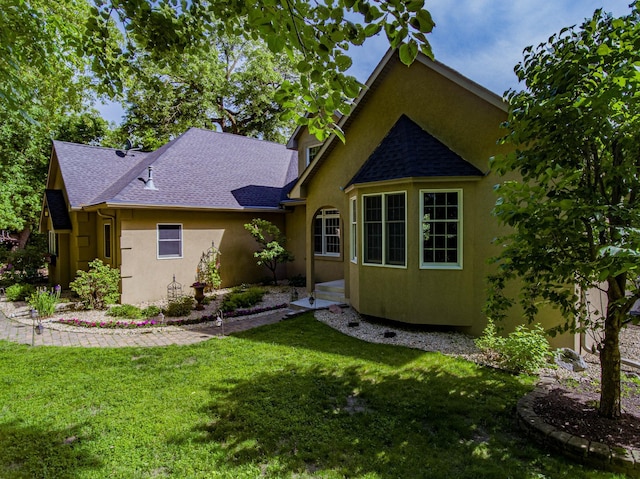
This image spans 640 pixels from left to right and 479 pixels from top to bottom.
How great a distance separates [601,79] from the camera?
3.95m

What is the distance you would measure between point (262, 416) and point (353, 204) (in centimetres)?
696

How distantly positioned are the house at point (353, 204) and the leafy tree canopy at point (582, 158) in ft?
10.9

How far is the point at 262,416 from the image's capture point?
4738 mm

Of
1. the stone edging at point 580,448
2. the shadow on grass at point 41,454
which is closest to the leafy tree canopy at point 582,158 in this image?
the stone edging at point 580,448

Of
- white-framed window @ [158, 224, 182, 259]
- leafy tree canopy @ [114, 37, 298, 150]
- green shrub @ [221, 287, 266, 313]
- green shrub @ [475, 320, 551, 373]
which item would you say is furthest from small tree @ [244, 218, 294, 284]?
leafy tree canopy @ [114, 37, 298, 150]

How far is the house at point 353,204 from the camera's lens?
8.25m

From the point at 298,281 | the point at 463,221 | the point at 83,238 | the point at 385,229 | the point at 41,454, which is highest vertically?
the point at 463,221

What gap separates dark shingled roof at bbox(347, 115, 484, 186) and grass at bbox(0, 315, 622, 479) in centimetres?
416

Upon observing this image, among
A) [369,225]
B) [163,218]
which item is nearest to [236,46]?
[163,218]

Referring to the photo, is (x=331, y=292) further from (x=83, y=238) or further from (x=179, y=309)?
(x=83, y=238)

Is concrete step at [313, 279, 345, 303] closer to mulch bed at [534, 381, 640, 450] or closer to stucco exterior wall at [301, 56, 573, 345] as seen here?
stucco exterior wall at [301, 56, 573, 345]

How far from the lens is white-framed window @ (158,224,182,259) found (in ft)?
43.7

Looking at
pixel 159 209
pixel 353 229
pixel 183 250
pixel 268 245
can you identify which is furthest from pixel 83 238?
pixel 353 229

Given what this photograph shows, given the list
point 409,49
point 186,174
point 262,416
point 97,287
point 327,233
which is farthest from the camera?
point 327,233
